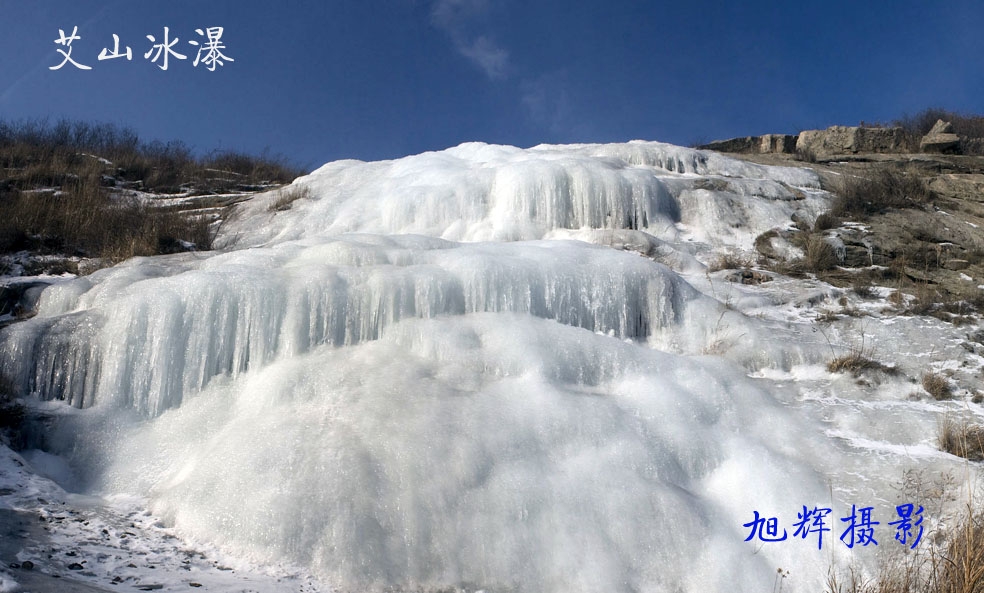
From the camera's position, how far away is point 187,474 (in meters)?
4.11

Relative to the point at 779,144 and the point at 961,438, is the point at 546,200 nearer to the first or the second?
the point at 961,438

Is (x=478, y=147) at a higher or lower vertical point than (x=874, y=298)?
higher

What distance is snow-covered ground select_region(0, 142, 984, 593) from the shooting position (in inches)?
140

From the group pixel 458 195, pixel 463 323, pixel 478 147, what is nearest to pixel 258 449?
pixel 463 323

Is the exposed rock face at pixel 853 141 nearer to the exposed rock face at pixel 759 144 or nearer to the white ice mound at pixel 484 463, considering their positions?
the exposed rock face at pixel 759 144

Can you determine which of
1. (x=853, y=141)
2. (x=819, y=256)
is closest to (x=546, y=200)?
(x=819, y=256)

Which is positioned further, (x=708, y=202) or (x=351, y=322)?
(x=708, y=202)

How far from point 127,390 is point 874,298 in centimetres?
734

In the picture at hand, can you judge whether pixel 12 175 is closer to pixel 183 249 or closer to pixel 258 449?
pixel 183 249

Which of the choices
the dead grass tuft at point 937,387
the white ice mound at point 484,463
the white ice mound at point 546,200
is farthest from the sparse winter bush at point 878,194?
the white ice mound at point 484,463

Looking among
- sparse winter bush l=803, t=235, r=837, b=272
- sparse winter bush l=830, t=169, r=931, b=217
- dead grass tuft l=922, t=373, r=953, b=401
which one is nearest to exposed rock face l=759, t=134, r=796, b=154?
sparse winter bush l=830, t=169, r=931, b=217

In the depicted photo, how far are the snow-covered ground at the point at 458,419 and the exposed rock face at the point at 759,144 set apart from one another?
7.87 meters

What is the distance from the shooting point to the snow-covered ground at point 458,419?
11.7 feet

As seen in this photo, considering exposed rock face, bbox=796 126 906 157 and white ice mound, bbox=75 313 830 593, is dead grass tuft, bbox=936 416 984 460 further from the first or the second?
exposed rock face, bbox=796 126 906 157
